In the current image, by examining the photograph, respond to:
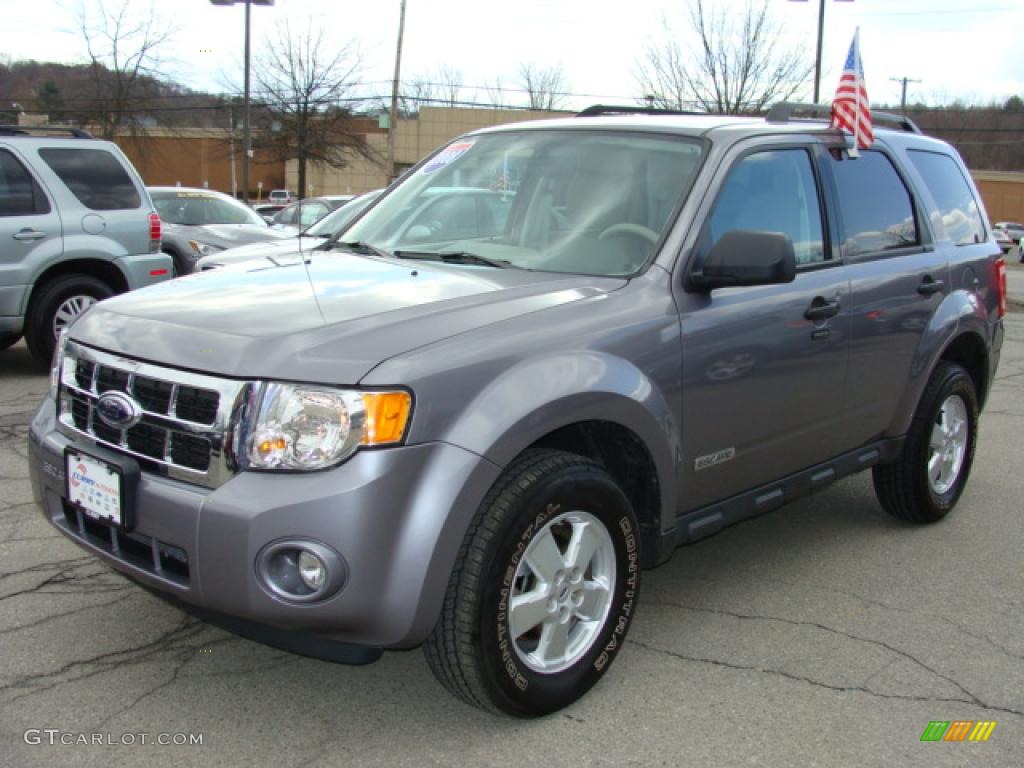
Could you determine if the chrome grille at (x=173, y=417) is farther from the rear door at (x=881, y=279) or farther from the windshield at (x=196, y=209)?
the windshield at (x=196, y=209)

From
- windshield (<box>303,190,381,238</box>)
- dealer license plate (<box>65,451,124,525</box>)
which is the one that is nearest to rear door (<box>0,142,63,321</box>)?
windshield (<box>303,190,381,238</box>)

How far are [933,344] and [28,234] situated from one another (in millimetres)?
6779

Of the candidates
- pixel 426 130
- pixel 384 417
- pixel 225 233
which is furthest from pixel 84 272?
pixel 426 130

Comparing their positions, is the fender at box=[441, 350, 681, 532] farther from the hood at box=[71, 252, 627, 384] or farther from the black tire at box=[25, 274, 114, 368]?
the black tire at box=[25, 274, 114, 368]

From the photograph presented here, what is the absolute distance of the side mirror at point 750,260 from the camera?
3.44 meters

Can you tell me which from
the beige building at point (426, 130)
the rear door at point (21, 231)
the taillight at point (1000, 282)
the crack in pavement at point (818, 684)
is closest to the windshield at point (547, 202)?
the crack in pavement at point (818, 684)

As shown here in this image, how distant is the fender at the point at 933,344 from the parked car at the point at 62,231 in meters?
6.35

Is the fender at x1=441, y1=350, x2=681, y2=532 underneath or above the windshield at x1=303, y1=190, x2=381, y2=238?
underneath

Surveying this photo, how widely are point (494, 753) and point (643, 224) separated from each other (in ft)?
6.21

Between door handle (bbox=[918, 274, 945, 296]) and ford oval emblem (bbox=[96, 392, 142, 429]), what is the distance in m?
3.48

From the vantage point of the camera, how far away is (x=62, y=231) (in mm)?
A: 8422

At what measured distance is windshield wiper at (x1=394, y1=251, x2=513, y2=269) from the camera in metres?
3.83

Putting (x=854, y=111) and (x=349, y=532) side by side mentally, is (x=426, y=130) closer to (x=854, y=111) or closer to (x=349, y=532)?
(x=854, y=111)

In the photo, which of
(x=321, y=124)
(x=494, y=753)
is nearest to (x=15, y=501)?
(x=494, y=753)
